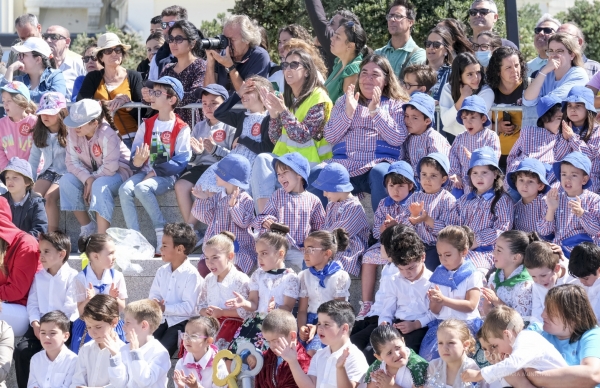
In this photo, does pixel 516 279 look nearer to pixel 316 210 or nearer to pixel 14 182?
pixel 316 210

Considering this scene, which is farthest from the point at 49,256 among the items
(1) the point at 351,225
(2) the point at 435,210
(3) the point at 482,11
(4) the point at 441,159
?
(3) the point at 482,11

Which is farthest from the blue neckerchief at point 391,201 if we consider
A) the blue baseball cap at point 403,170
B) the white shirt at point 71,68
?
the white shirt at point 71,68

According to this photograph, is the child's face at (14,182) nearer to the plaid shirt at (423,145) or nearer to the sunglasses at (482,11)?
the plaid shirt at (423,145)

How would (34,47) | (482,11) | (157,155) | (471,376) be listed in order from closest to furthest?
(471,376) < (157,155) < (482,11) < (34,47)

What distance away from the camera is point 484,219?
27.1ft

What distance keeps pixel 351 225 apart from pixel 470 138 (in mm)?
1189

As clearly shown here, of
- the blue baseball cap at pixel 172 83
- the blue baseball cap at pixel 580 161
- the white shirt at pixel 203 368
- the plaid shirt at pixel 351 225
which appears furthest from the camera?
the blue baseball cap at pixel 172 83

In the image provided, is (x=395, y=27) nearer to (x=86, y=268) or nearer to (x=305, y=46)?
(x=305, y=46)

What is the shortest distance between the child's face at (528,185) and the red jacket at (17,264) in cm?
360

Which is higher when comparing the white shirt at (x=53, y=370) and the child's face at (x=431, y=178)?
the child's face at (x=431, y=178)

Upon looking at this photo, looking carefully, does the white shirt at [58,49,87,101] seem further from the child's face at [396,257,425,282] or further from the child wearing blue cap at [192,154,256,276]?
the child's face at [396,257,425,282]

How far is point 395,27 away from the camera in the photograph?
1059 cm

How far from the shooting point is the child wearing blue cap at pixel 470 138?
8.80 metres

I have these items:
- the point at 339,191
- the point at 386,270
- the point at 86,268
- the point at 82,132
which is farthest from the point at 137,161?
the point at 386,270
